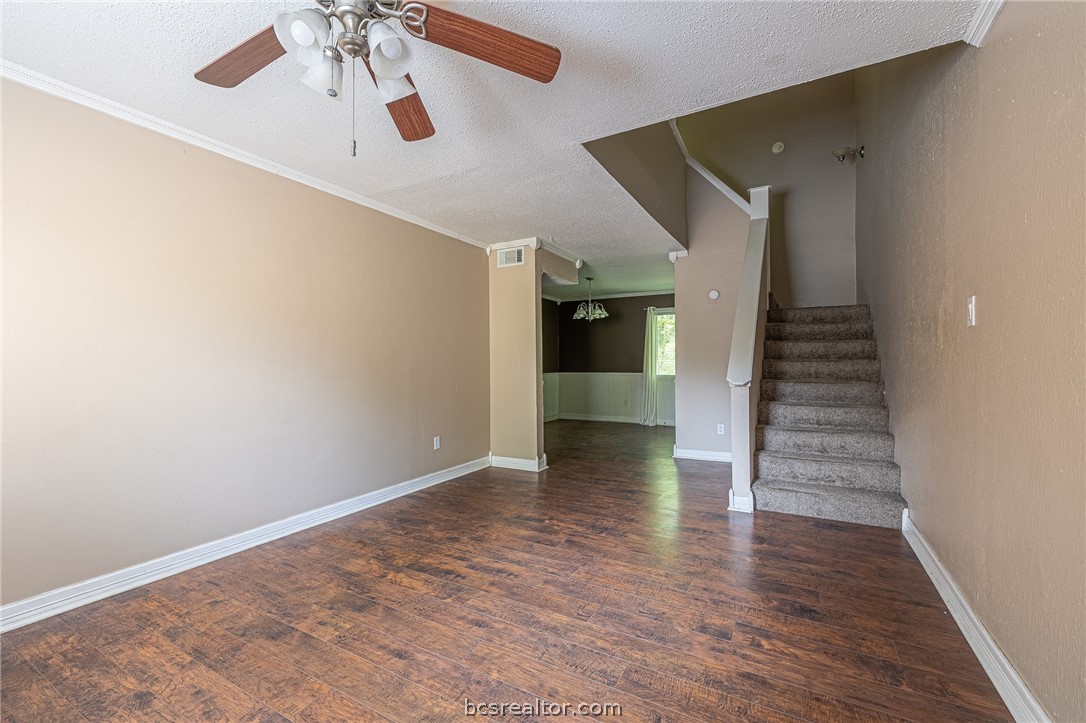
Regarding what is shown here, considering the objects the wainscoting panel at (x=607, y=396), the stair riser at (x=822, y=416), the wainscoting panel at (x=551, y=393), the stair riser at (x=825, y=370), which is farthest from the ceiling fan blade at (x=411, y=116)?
the wainscoting panel at (x=551, y=393)

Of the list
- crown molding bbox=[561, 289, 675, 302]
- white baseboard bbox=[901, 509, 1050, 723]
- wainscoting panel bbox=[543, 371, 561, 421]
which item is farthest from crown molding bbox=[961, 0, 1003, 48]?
wainscoting panel bbox=[543, 371, 561, 421]

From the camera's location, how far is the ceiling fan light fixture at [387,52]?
1.38 metres

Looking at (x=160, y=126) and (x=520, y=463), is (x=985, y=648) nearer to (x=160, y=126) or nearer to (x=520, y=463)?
(x=520, y=463)

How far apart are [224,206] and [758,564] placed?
12.0 feet

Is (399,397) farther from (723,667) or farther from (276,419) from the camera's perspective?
(723,667)

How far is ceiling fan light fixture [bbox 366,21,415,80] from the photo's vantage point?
138cm

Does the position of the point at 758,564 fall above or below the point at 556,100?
below

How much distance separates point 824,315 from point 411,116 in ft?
14.9

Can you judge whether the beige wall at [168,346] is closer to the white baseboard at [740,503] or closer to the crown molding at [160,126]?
the crown molding at [160,126]

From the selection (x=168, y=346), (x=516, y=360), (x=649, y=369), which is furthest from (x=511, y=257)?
(x=649, y=369)

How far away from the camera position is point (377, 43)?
1390 mm

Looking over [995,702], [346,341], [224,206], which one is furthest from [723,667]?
[224,206]

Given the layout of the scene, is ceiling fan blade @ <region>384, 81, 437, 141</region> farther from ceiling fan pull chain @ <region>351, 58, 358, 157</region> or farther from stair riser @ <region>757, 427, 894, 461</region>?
stair riser @ <region>757, 427, 894, 461</region>

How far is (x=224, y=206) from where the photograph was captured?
2.66m
